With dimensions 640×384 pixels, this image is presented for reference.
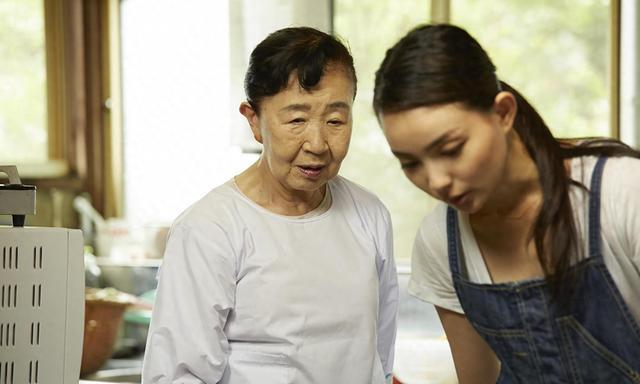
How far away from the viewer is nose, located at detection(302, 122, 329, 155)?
154 cm

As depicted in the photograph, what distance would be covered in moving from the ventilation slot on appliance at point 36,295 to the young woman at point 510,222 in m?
0.58

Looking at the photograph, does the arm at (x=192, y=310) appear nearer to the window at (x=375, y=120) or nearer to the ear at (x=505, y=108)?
the ear at (x=505, y=108)

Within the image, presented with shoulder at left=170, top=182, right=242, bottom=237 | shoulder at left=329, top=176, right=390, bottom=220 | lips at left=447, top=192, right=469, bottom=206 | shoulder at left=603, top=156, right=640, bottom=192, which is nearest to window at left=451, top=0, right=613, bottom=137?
shoulder at left=329, top=176, right=390, bottom=220

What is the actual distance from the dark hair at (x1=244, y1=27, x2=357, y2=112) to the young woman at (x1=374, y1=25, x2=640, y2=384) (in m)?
0.36

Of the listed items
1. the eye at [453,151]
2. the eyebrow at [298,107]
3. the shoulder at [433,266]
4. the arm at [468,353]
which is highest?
the eyebrow at [298,107]

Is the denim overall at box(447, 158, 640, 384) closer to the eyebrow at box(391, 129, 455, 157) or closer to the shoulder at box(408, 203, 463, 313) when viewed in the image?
the shoulder at box(408, 203, 463, 313)

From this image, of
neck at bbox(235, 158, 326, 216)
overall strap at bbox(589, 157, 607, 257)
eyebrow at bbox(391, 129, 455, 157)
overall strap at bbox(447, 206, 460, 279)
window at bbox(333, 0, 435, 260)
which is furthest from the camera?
window at bbox(333, 0, 435, 260)

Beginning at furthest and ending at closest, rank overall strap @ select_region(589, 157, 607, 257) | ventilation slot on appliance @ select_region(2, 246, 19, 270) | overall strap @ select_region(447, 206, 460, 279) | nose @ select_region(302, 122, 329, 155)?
nose @ select_region(302, 122, 329, 155)
ventilation slot on appliance @ select_region(2, 246, 19, 270)
overall strap @ select_region(447, 206, 460, 279)
overall strap @ select_region(589, 157, 607, 257)

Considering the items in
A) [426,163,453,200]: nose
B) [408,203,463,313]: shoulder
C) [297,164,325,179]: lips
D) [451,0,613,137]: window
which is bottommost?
[408,203,463,313]: shoulder

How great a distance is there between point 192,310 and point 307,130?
13.7 inches

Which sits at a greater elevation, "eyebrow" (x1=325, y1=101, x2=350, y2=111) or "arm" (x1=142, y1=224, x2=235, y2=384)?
"eyebrow" (x1=325, y1=101, x2=350, y2=111)

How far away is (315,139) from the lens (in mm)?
1537

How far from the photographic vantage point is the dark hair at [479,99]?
1.11 m

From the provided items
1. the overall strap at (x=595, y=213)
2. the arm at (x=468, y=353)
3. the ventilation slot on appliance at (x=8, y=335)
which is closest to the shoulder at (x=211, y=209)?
the ventilation slot on appliance at (x=8, y=335)
